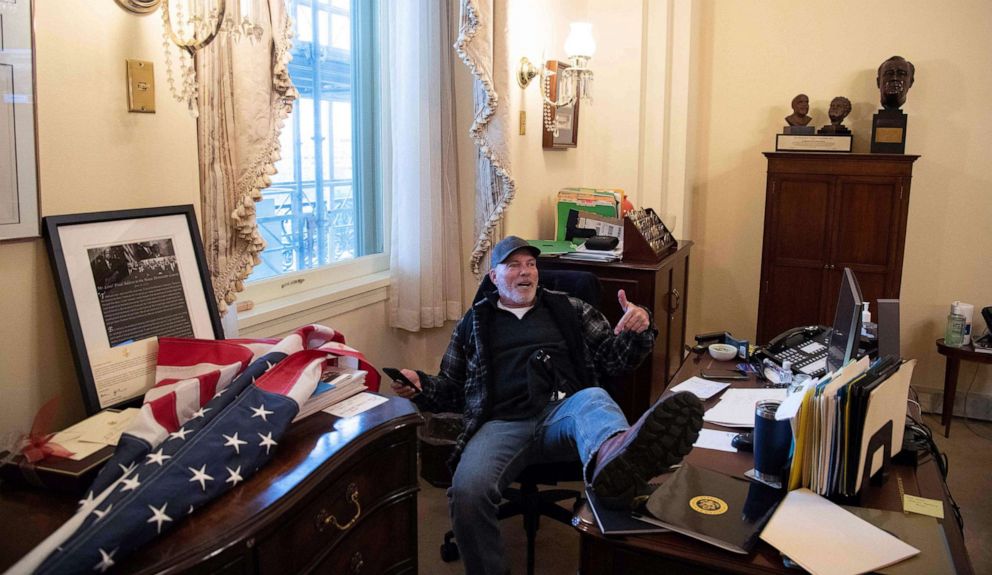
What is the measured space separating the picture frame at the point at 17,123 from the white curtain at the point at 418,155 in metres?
1.73

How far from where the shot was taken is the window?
112 inches

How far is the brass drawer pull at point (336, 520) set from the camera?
1591 millimetres

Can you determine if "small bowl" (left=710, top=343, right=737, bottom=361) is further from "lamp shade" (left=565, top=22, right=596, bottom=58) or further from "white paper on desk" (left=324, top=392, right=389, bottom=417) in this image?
"lamp shade" (left=565, top=22, right=596, bottom=58)

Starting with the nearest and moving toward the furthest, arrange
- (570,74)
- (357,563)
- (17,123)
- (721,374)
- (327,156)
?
(17,123)
(357,563)
(721,374)
(327,156)
(570,74)

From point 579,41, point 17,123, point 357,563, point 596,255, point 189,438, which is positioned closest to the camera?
point 189,438

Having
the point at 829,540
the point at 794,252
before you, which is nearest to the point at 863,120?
the point at 794,252

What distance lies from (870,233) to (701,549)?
312 cm

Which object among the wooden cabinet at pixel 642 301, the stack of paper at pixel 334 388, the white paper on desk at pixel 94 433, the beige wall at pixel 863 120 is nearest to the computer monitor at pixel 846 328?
the wooden cabinet at pixel 642 301

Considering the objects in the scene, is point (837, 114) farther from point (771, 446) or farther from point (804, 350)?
point (771, 446)

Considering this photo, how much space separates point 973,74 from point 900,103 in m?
0.50

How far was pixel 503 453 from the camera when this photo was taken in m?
2.45

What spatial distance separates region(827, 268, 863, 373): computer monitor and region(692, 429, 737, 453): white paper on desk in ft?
1.12

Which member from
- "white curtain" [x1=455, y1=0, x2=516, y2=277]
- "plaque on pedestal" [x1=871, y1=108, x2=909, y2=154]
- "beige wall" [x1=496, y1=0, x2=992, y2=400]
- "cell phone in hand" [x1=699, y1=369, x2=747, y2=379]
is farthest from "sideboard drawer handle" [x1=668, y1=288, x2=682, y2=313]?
"plaque on pedestal" [x1=871, y1=108, x2=909, y2=154]

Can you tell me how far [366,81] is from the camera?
323 centimetres
